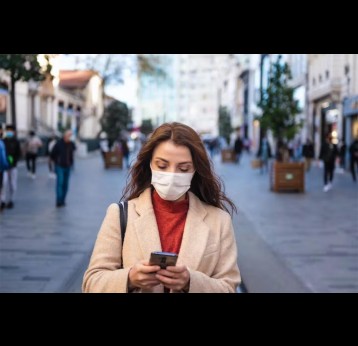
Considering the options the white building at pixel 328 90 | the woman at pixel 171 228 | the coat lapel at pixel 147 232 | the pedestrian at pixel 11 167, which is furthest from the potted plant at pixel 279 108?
the coat lapel at pixel 147 232

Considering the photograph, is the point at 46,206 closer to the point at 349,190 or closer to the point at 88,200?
the point at 88,200

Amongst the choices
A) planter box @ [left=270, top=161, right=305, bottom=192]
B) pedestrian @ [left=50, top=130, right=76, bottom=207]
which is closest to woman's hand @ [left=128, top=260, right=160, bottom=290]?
pedestrian @ [left=50, top=130, right=76, bottom=207]

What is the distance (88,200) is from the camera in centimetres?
1509

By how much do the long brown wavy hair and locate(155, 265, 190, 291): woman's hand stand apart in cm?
47

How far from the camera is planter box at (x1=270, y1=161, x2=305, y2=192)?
1797 centimetres

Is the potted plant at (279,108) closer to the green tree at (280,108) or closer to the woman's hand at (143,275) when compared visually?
the green tree at (280,108)

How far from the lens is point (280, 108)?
21219 millimetres

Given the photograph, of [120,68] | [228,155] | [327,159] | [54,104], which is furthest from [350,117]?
[54,104]

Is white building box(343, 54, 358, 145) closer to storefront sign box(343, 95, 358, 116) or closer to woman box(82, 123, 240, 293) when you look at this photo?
storefront sign box(343, 95, 358, 116)

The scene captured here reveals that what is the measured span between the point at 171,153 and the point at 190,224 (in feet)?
0.92

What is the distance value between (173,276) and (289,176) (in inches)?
633

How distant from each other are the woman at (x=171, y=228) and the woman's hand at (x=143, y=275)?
1.6 inches

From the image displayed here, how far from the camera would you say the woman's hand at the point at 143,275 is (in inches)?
87.7
